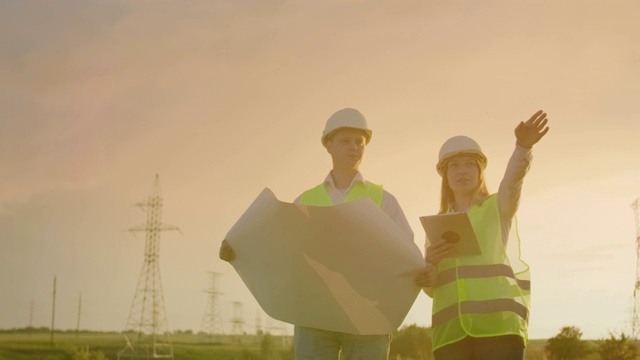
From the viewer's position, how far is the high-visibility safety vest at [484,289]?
524 centimetres

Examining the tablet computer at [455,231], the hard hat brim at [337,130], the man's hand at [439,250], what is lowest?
the man's hand at [439,250]

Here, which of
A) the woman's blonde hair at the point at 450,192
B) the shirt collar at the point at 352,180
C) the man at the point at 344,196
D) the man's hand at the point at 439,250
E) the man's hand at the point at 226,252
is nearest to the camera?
the man's hand at the point at 439,250

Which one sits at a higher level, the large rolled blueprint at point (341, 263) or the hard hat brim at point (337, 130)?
the hard hat brim at point (337, 130)

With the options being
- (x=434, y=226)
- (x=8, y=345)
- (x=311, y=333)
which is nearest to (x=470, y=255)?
(x=434, y=226)

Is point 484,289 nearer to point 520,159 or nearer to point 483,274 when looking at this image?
point 483,274

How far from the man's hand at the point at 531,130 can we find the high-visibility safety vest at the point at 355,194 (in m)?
1.05

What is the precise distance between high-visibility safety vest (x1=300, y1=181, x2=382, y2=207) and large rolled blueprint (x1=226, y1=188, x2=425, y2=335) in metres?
0.36

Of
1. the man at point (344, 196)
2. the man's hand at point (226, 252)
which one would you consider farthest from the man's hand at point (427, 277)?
the man's hand at point (226, 252)

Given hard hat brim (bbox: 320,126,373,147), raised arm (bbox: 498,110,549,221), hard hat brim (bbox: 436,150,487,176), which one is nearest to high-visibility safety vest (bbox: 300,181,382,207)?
hard hat brim (bbox: 320,126,373,147)

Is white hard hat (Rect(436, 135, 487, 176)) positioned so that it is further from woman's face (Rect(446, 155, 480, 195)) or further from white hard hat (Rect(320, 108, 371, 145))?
white hard hat (Rect(320, 108, 371, 145))

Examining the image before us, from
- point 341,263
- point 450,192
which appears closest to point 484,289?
point 450,192

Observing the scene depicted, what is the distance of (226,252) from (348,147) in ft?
3.70

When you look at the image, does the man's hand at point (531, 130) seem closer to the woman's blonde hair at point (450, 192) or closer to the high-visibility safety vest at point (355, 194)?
the woman's blonde hair at point (450, 192)

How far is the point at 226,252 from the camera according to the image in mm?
5797
